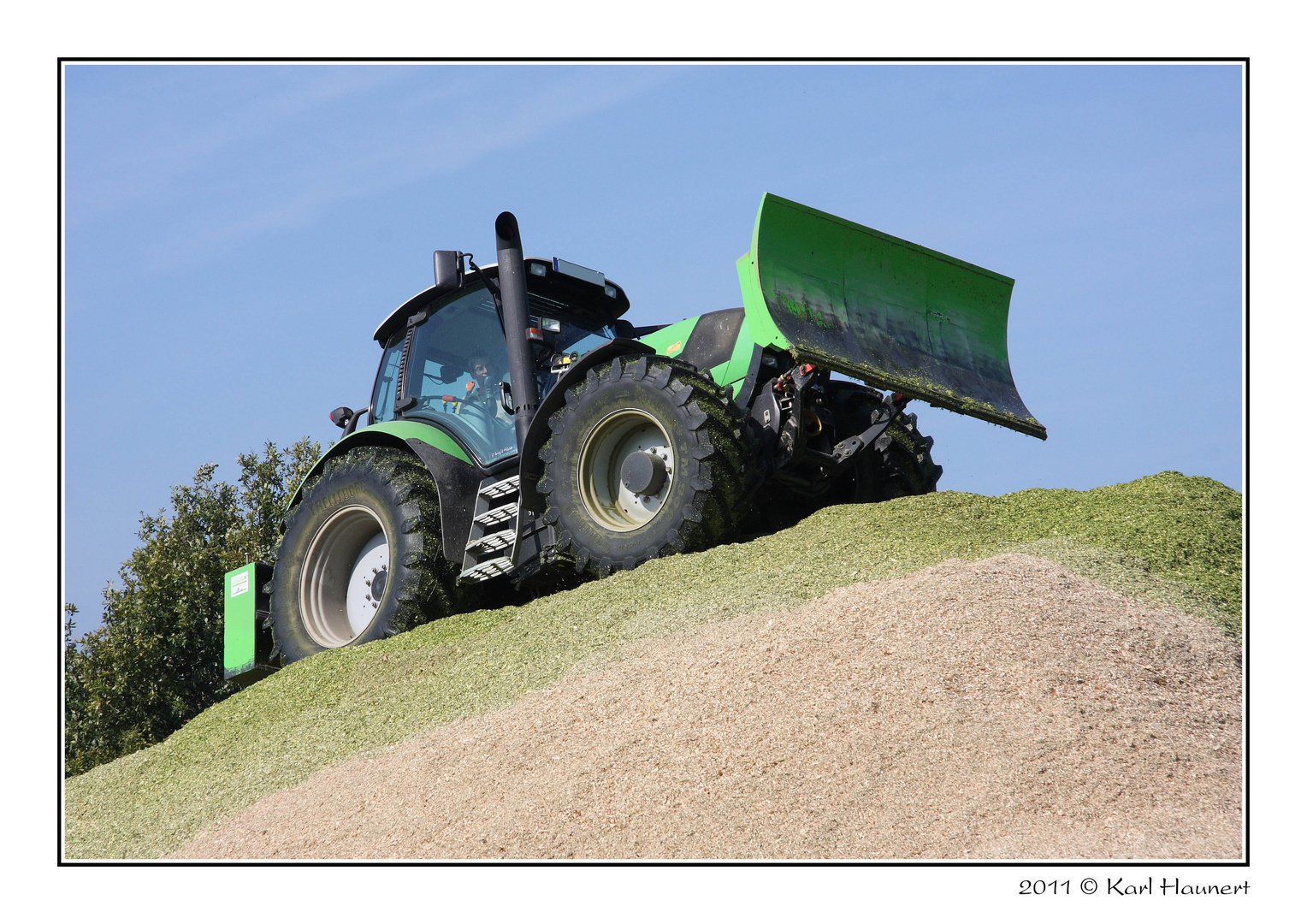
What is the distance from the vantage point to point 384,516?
9.23m

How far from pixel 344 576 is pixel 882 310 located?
4567 millimetres

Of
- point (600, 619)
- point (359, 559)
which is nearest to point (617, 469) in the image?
point (600, 619)

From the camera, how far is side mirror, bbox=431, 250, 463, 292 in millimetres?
9203

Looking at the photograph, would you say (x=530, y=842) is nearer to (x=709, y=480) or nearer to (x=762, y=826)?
(x=762, y=826)

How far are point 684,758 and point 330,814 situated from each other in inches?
61.8

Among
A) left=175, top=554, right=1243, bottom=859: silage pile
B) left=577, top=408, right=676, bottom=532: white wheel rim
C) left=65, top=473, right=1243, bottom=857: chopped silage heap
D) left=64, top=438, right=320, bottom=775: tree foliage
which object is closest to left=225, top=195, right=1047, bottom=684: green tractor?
left=577, top=408, right=676, bottom=532: white wheel rim

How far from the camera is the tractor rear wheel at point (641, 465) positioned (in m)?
7.54

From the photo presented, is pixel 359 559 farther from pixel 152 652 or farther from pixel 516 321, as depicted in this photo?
pixel 152 652

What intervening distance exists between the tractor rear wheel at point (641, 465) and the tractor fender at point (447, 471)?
2.71 feet

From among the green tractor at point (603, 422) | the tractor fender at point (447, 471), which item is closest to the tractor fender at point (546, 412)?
the green tractor at point (603, 422)

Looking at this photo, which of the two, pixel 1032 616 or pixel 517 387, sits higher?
pixel 517 387

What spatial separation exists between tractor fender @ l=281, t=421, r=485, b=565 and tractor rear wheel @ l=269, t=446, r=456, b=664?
16 centimetres
